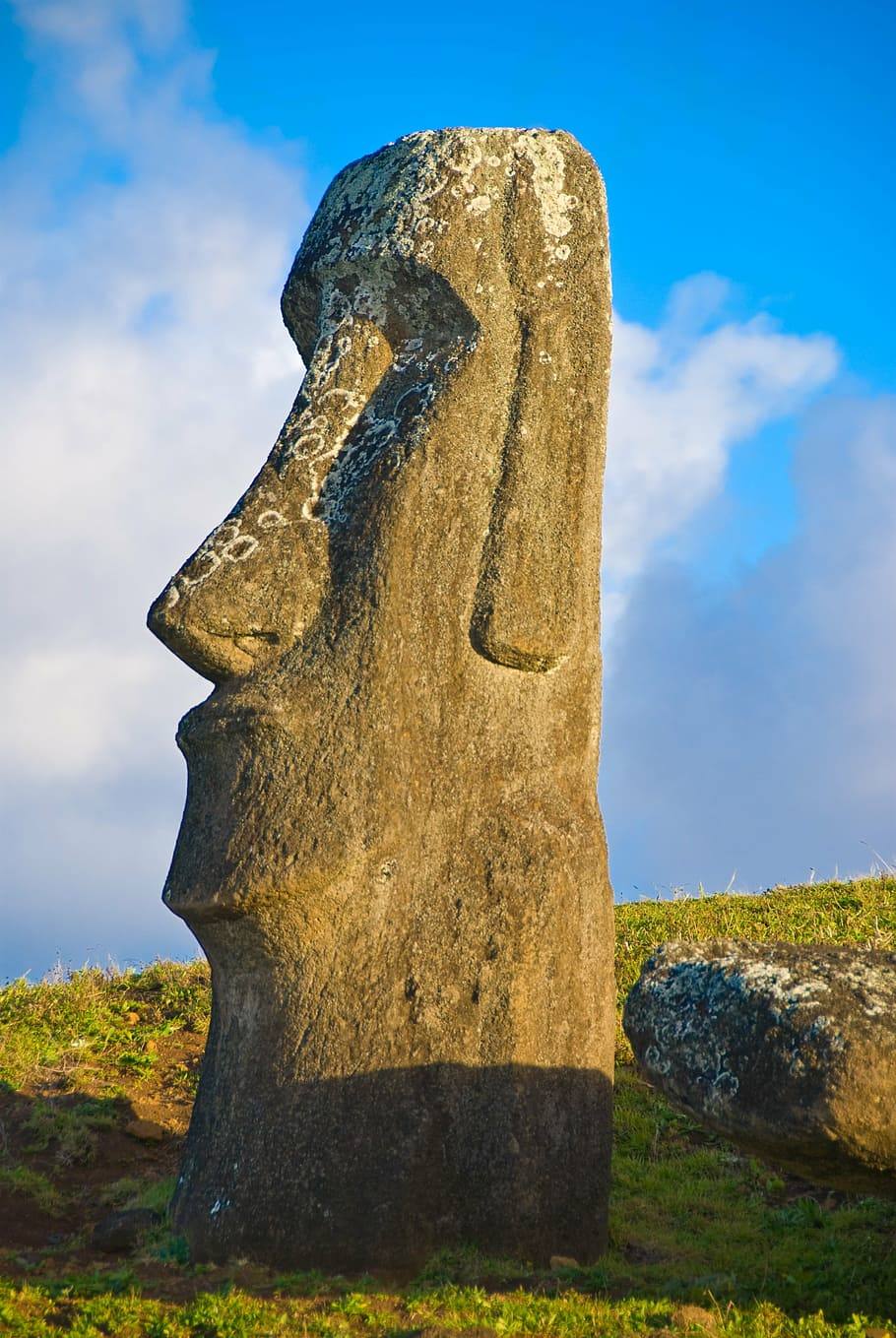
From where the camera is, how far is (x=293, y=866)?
6.77 metres

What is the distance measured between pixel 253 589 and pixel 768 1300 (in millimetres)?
4219

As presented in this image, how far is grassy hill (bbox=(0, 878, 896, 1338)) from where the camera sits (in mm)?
5645

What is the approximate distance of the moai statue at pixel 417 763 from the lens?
22.2ft

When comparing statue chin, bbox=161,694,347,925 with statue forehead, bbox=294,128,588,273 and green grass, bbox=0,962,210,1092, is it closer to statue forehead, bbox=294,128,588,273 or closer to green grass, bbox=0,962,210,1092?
statue forehead, bbox=294,128,588,273

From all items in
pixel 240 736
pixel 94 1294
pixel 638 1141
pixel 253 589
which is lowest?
pixel 94 1294

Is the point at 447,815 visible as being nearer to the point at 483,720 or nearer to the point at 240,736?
the point at 483,720

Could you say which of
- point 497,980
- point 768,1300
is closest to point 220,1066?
point 497,980

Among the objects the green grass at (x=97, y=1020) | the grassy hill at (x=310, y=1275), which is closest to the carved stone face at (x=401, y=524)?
the grassy hill at (x=310, y=1275)

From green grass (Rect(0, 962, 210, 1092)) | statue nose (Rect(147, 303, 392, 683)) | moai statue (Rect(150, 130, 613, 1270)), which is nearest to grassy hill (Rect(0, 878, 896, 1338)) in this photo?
green grass (Rect(0, 962, 210, 1092))

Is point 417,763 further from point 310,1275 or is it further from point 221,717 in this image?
point 310,1275

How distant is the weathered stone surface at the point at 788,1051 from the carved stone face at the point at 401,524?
1853 mm

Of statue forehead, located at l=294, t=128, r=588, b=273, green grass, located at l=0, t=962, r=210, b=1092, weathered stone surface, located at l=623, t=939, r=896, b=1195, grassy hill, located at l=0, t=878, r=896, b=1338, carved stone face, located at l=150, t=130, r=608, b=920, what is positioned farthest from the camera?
green grass, located at l=0, t=962, r=210, b=1092

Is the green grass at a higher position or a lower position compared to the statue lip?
lower

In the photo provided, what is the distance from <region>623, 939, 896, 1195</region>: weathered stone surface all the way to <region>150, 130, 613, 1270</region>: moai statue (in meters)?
1.26
